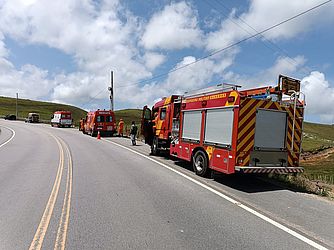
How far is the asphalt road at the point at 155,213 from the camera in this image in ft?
15.4

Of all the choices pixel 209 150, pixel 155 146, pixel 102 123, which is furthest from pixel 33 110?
pixel 209 150

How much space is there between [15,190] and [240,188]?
6038 millimetres

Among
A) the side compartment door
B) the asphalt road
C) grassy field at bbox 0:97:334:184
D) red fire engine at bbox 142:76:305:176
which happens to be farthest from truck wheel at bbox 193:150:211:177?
the side compartment door

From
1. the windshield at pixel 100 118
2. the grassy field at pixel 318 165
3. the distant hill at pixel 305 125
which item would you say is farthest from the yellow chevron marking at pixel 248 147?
the windshield at pixel 100 118

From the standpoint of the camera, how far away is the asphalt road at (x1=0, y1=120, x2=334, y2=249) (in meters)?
4.68

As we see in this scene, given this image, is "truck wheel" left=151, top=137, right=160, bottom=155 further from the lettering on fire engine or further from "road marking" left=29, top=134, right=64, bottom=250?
"road marking" left=29, top=134, right=64, bottom=250

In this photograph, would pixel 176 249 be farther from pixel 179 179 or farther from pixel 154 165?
pixel 154 165

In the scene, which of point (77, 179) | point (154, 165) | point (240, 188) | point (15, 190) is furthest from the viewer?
point (154, 165)

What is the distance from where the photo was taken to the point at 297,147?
9625mm

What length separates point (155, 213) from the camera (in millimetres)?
6043

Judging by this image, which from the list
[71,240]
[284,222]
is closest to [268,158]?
[284,222]

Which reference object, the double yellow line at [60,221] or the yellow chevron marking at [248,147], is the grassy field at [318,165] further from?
the double yellow line at [60,221]

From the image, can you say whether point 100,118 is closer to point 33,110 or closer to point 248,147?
point 248,147

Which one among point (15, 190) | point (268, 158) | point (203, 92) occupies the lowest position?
point (15, 190)
